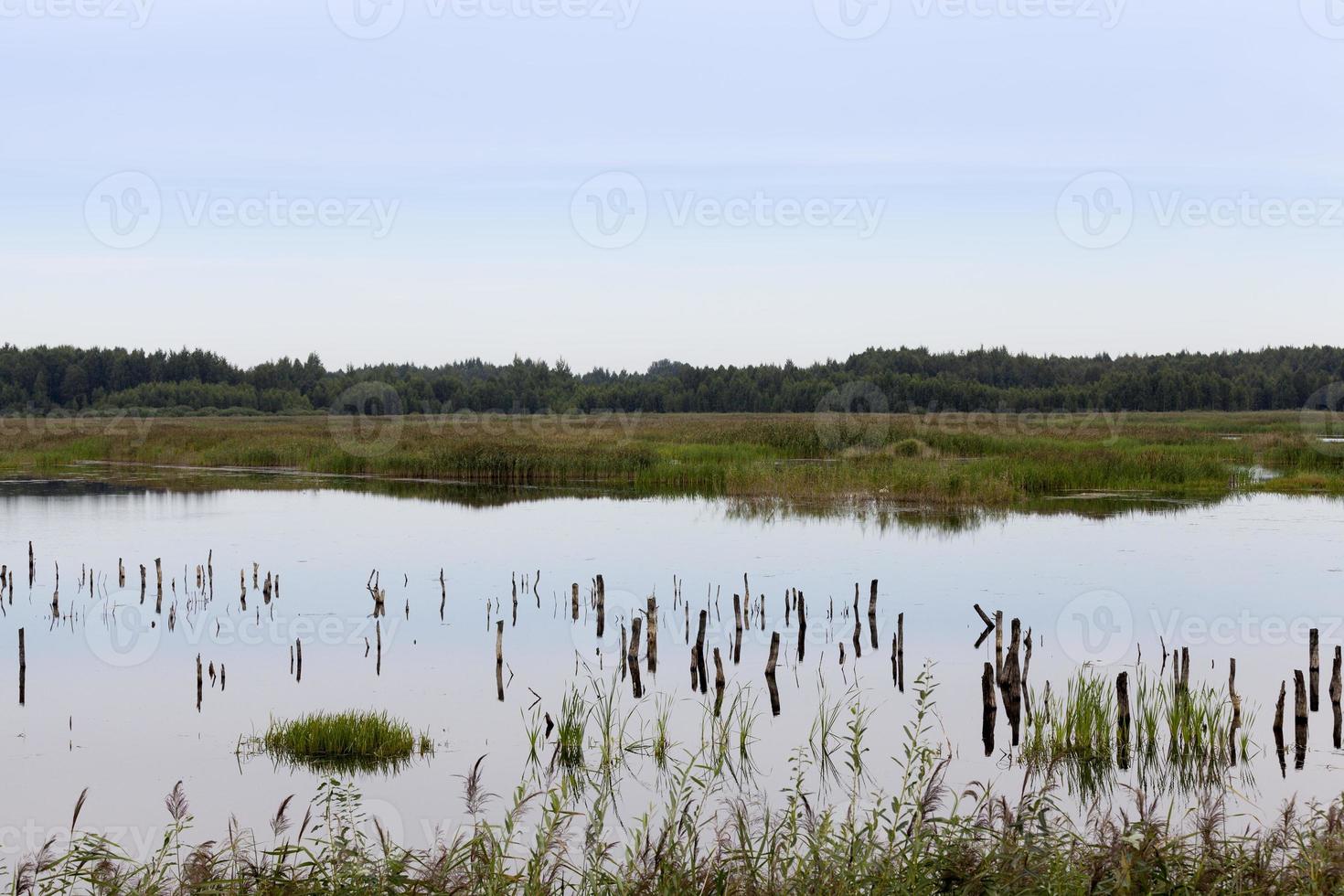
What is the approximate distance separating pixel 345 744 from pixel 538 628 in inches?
259

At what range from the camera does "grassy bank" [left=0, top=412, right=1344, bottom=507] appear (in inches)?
1528

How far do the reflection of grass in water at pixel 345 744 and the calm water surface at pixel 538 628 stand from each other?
0.83ft

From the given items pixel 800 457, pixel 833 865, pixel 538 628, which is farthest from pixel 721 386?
pixel 833 865

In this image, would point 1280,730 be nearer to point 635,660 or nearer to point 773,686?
point 773,686

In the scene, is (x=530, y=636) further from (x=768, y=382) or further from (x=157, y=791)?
(x=768, y=382)

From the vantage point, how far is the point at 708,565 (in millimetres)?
24469

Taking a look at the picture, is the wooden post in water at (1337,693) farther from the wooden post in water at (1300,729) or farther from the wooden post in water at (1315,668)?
the wooden post in water at (1300,729)

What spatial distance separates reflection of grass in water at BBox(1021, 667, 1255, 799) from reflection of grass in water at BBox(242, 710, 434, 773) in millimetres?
6084

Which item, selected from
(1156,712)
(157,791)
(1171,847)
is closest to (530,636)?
(157,791)

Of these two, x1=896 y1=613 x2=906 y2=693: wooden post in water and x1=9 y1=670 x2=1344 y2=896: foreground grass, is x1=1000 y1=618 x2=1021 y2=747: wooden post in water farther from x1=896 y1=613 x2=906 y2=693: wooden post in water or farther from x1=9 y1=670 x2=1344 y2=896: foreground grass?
x1=9 y1=670 x2=1344 y2=896: foreground grass

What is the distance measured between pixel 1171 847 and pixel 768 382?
147m

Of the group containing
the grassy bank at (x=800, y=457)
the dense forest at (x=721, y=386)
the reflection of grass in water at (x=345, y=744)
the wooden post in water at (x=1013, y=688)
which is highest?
the dense forest at (x=721, y=386)

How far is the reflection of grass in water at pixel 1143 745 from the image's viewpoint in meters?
10.8

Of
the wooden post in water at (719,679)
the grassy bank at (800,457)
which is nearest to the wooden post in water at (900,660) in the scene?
the wooden post in water at (719,679)
